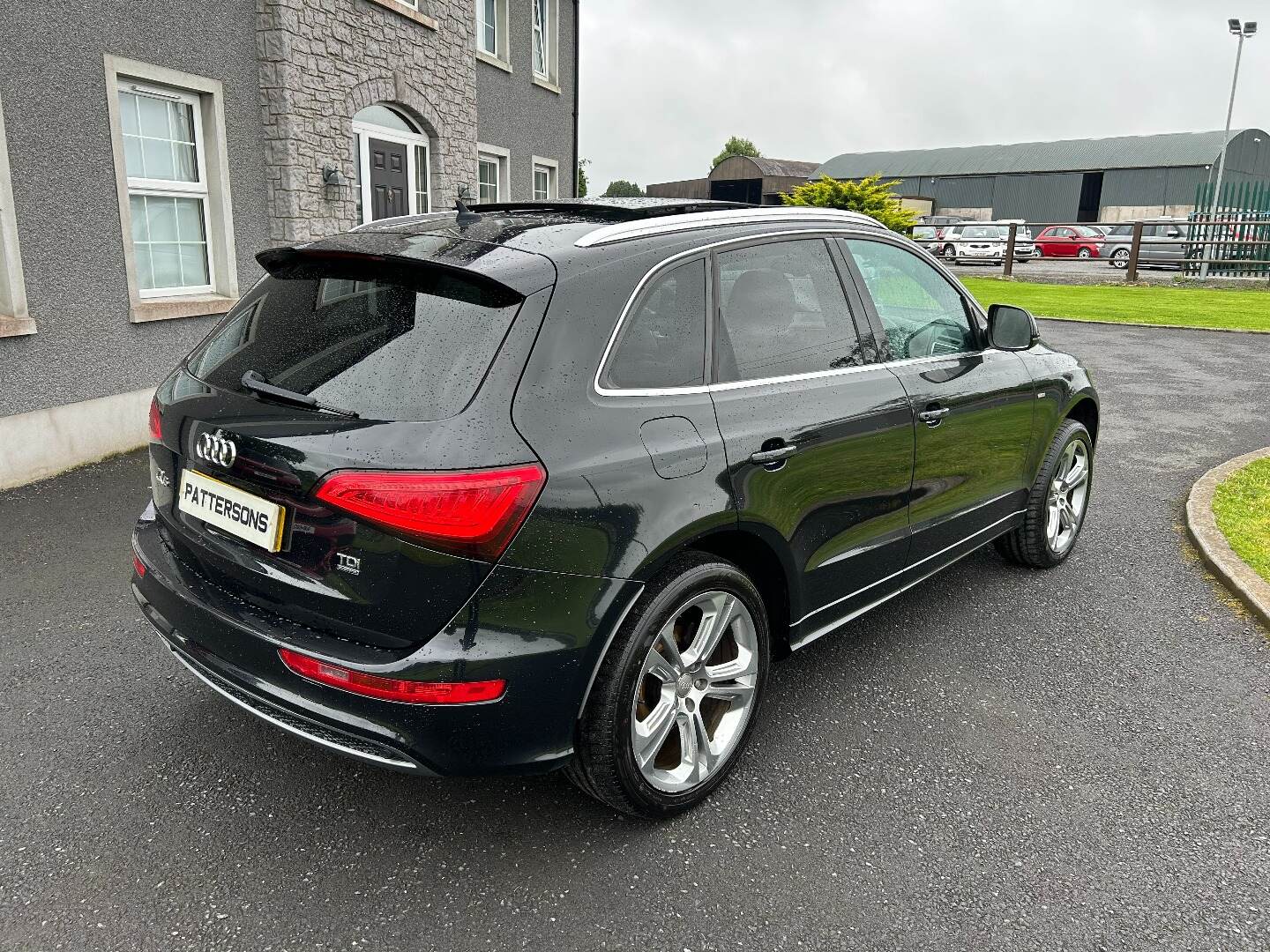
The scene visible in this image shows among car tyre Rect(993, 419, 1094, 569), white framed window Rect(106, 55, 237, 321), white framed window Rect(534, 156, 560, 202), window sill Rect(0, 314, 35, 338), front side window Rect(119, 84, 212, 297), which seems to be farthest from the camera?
white framed window Rect(534, 156, 560, 202)

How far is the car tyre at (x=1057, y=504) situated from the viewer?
4848 millimetres

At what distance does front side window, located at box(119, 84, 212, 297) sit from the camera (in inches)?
293

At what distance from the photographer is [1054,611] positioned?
4570 mm

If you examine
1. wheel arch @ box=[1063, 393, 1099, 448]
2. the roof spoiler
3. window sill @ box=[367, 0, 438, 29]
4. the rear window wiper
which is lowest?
wheel arch @ box=[1063, 393, 1099, 448]

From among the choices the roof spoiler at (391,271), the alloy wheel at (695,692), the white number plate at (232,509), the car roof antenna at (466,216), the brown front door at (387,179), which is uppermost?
the brown front door at (387,179)

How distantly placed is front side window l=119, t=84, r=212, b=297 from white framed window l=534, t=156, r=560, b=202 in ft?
27.4

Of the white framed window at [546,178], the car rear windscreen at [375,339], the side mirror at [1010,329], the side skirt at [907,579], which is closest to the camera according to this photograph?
the car rear windscreen at [375,339]

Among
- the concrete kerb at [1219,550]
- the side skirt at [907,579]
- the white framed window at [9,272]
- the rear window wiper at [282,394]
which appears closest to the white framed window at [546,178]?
the white framed window at [9,272]

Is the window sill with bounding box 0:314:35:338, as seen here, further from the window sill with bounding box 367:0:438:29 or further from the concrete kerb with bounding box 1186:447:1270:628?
the concrete kerb with bounding box 1186:447:1270:628

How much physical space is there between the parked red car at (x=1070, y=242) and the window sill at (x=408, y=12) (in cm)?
2631

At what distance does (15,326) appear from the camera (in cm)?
625

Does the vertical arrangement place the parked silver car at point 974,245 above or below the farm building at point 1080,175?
below

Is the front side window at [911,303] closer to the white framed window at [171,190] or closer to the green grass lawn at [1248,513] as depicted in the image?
the green grass lawn at [1248,513]

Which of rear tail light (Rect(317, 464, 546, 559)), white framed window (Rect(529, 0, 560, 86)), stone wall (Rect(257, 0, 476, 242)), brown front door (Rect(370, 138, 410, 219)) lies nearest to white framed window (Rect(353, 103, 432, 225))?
brown front door (Rect(370, 138, 410, 219))
